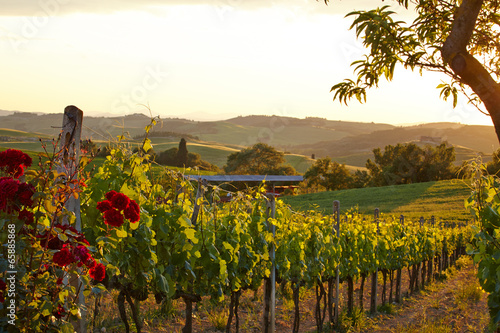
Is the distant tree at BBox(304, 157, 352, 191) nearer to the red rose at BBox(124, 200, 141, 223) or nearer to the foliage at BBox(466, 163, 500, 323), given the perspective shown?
the foliage at BBox(466, 163, 500, 323)

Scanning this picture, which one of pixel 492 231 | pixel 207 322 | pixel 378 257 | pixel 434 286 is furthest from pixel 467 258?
pixel 492 231

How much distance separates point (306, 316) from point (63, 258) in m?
6.43

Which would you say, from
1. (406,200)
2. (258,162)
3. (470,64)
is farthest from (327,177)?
(470,64)

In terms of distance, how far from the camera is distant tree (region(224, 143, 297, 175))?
50.2 meters

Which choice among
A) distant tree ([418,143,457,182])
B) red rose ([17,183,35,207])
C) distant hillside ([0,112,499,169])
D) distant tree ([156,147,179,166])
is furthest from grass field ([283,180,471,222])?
distant hillside ([0,112,499,169])

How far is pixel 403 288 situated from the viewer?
12.2 m

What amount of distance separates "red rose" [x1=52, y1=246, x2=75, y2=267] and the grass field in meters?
26.0

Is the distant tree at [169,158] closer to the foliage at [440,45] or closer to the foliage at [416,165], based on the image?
the foliage at [416,165]

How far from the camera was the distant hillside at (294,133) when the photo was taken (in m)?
120

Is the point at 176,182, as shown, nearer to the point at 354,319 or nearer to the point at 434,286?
the point at 354,319

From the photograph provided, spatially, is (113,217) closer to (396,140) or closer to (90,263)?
(90,263)

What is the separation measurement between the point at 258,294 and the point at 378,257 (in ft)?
8.30

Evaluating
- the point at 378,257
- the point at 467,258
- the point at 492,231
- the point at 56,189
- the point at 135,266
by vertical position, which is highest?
the point at 56,189

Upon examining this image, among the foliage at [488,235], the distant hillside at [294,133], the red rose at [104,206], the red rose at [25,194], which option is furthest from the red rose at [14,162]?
the distant hillside at [294,133]
